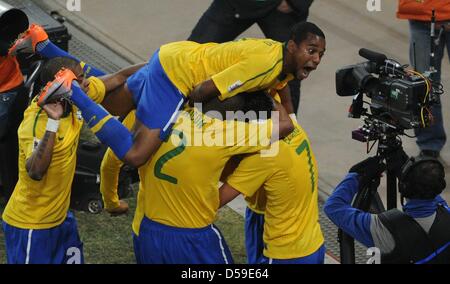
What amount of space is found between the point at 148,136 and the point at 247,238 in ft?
3.39

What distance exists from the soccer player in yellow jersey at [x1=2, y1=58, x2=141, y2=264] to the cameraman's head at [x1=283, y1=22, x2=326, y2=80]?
3.51 feet

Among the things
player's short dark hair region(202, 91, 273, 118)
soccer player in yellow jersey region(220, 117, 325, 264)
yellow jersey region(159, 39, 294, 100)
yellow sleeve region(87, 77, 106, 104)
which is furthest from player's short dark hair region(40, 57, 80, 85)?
Result: soccer player in yellow jersey region(220, 117, 325, 264)

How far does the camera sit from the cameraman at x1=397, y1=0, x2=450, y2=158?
9.46 meters

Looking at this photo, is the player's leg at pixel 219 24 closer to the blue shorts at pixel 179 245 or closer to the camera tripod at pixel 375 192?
the camera tripod at pixel 375 192

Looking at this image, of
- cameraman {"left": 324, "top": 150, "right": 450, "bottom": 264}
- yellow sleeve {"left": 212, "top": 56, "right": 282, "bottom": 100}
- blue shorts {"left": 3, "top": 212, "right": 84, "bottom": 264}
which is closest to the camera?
cameraman {"left": 324, "top": 150, "right": 450, "bottom": 264}

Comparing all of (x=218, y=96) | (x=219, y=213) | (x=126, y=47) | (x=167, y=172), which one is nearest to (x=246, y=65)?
(x=218, y=96)

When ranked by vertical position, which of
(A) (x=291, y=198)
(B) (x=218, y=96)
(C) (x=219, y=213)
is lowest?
(C) (x=219, y=213)

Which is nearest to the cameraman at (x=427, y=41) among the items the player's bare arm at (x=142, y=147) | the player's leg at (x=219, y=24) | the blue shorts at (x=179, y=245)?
the player's leg at (x=219, y=24)

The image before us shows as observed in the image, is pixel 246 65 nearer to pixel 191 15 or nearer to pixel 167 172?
pixel 167 172

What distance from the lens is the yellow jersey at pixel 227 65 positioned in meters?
6.95

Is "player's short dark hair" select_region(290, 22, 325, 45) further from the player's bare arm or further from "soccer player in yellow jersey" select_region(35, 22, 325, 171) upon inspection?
the player's bare arm

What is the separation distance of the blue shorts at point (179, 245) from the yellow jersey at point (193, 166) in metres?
0.05

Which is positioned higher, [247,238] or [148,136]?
[148,136]

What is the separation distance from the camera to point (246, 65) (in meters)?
7.02
